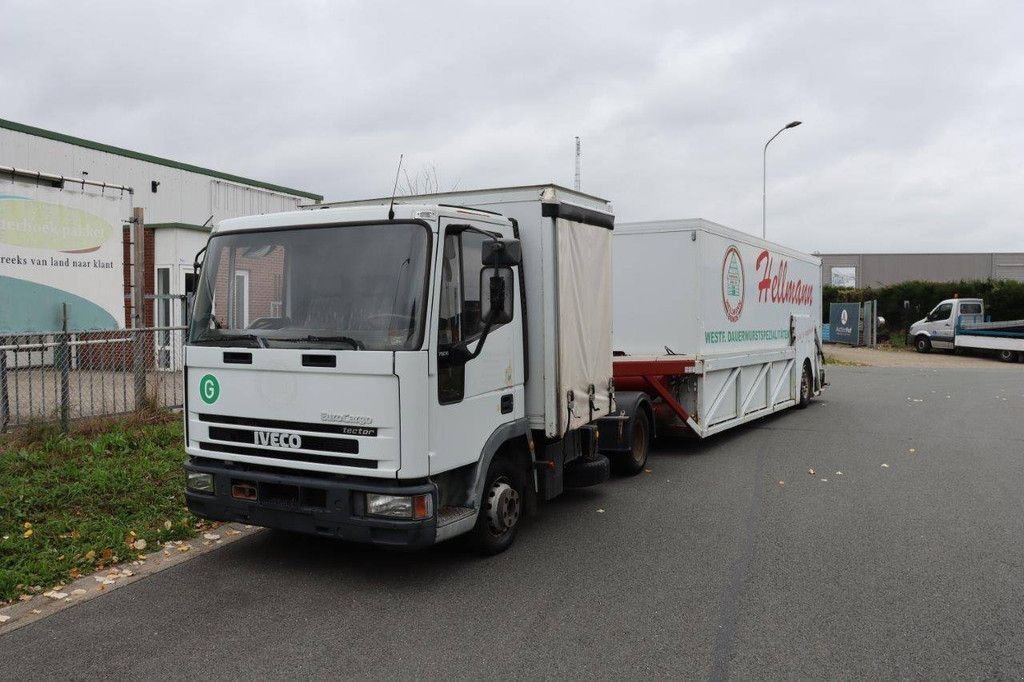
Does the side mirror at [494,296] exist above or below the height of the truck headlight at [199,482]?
above

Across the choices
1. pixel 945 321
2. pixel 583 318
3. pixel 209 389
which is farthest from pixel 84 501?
pixel 945 321

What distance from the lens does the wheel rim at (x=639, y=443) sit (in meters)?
9.15

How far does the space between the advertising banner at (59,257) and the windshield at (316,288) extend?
18.2 feet

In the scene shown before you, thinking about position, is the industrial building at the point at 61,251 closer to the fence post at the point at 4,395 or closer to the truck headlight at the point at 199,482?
the fence post at the point at 4,395

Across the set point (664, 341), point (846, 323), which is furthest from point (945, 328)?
point (664, 341)

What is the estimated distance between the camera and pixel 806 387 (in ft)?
51.8

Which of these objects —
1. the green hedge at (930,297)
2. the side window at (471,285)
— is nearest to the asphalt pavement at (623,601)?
the side window at (471,285)

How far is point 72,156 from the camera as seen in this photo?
17.5 metres

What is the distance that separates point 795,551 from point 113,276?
9.24 m

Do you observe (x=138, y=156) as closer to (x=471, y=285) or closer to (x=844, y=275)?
(x=471, y=285)

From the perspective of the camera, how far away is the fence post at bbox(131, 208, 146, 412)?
9.59m

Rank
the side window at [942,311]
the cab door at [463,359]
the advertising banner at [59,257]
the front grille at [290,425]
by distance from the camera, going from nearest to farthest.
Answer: the front grille at [290,425] → the cab door at [463,359] → the advertising banner at [59,257] → the side window at [942,311]

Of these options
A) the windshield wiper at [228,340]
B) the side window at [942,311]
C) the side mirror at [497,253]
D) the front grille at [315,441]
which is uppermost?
the side mirror at [497,253]

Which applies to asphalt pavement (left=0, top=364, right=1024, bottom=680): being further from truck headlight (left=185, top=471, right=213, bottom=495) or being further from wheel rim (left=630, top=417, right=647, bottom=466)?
wheel rim (left=630, top=417, right=647, bottom=466)
